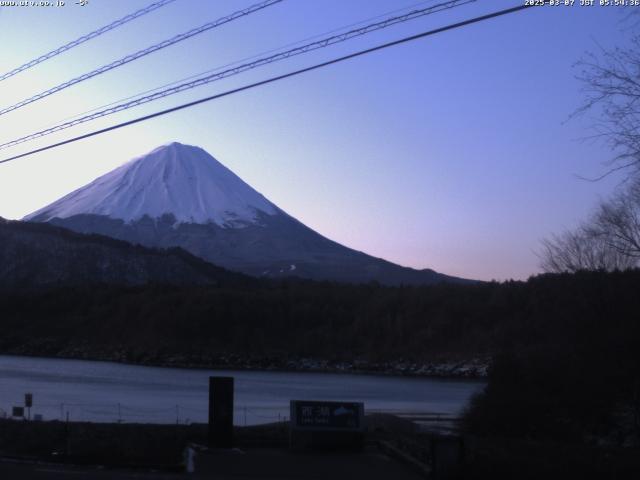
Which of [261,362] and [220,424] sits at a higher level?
[261,362]

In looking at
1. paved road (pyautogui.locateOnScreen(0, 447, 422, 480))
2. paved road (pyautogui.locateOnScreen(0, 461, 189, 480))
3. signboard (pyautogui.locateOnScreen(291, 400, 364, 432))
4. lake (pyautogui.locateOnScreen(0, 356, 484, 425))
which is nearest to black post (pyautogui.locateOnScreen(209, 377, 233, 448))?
paved road (pyautogui.locateOnScreen(0, 447, 422, 480))

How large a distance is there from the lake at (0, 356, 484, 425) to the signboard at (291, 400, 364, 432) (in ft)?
27.1

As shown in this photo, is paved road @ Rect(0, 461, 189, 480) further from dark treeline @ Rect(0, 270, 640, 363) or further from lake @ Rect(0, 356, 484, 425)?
dark treeline @ Rect(0, 270, 640, 363)

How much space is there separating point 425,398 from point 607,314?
71.4ft

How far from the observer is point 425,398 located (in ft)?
148

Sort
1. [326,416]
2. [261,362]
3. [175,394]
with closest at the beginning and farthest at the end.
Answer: [326,416]
[175,394]
[261,362]

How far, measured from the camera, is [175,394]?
135 feet

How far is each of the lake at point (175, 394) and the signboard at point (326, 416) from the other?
8.26 m

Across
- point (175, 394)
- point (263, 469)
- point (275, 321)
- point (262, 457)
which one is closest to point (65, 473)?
point (263, 469)

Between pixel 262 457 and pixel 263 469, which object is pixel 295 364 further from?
pixel 263 469

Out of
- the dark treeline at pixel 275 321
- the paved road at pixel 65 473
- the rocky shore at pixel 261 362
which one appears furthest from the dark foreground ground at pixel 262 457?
the rocky shore at pixel 261 362

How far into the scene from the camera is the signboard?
19.1 meters

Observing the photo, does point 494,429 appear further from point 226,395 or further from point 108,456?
point 108,456

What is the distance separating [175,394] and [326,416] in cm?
2307
